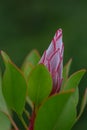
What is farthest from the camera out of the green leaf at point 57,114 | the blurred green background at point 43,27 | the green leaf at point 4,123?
the blurred green background at point 43,27

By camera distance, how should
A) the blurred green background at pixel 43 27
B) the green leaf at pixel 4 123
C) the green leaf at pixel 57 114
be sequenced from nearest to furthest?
the green leaf at pixel 57 114 < the green leaf at pixel 4 123 < the blurred green background at pixel 43 27

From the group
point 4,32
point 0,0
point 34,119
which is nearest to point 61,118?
point 34,119

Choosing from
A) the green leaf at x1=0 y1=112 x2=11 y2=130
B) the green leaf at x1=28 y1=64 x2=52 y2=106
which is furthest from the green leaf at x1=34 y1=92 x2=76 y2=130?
the green leaf at x1=0 y1=112 x2=11 y2=130

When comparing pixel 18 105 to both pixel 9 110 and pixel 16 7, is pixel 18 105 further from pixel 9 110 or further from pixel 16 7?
pixel 16 7

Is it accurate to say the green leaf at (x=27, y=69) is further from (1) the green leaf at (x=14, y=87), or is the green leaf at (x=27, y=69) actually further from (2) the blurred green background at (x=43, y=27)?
(2) the blurred green background at (x=43, y=27)

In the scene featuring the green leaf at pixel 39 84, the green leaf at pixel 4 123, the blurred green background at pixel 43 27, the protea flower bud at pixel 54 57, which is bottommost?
the blurred green background at pixel 43 27

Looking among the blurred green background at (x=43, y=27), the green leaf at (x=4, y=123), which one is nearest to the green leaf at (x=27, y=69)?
the green leaf at (x=4, y=123)
